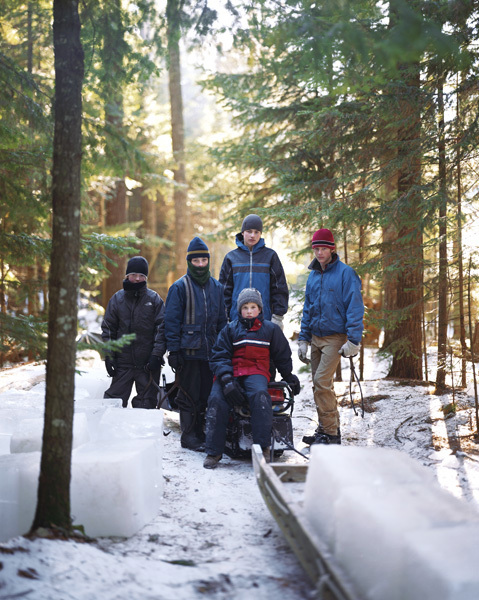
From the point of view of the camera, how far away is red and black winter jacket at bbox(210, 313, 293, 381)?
614 cm

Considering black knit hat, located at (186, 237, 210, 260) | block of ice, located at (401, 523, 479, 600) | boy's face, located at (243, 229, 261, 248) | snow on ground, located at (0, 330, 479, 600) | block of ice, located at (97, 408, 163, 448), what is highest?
boy's face, located at (243, 229, 261, 248)

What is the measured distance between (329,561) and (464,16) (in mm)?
6218

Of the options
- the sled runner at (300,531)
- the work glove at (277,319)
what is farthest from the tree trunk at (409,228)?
the sled runner at (300,531)

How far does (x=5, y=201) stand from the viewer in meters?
5.84

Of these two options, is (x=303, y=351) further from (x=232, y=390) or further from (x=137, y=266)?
(x=137, y=266)

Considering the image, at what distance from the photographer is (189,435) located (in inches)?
268

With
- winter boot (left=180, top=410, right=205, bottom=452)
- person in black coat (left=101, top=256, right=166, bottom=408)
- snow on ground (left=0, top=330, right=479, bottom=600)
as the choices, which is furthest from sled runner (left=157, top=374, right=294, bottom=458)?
person in black coat (left=101, top=256, right=166, bottom=408)

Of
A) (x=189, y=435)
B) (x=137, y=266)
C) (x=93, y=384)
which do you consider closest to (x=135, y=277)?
(x=137, y=266)

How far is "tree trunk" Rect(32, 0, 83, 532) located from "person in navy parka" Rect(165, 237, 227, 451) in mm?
3027

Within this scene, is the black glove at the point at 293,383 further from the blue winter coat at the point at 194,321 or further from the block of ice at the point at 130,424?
the block of ice at the point at 130,424

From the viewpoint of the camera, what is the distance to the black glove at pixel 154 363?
7.32 metres

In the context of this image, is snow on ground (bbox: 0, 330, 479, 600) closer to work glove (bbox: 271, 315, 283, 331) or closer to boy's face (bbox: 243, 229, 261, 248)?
work glove (bbox: 271, 315, 283, 331)

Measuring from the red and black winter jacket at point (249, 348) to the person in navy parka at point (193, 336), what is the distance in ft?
2.11

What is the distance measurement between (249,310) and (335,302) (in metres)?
1.09
